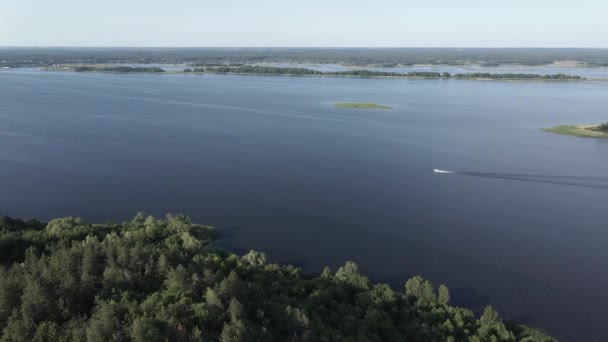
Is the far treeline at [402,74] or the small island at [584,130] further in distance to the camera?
the far treeline at [402,74]

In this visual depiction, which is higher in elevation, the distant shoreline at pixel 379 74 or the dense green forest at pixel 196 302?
the distant shoreline at pixel 379 74

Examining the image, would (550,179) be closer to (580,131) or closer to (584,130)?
(580,131)

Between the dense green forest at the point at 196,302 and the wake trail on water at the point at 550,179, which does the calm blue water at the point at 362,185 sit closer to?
the wake trail on water at the point at 550,179

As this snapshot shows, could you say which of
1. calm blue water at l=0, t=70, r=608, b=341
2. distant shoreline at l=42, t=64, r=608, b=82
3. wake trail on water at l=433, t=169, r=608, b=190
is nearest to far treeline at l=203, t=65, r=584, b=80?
distant shoreline at l=42, t=64, r=608, b=82

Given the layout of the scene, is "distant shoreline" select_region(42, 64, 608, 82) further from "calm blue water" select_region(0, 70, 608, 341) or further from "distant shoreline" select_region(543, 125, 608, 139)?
"distant shoreline" select_region(543, 125, 608, 139)

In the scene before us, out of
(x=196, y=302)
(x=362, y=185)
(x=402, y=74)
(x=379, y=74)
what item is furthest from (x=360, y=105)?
(x=402, y=74)

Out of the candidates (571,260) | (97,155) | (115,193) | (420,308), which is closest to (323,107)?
(97,155)

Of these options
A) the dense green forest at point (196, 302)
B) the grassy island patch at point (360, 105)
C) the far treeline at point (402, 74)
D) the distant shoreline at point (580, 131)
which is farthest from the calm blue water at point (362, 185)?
the far treeline at point (402, 74)
